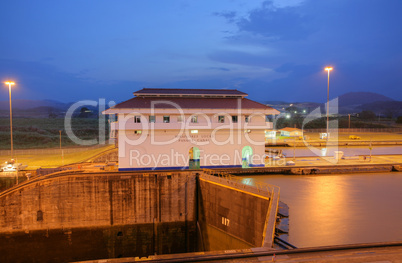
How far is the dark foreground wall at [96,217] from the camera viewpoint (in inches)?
741

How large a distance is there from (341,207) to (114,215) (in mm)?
15791

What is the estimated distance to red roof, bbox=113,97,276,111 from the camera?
24875mm

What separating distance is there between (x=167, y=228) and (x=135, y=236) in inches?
94.6

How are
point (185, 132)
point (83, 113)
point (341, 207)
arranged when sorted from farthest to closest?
1. point (83, 113)
2. point (185, 132)
3. point (341, 207)

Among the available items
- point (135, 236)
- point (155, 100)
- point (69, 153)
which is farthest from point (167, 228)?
point (69, 153)

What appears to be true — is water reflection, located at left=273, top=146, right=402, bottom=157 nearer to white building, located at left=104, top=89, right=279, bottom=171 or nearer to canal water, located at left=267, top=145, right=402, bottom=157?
canal water, located at left=267, top=145, right=402, bottom=157

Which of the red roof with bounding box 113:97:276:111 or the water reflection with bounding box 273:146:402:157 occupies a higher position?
the red roof with bounding box 113:97:276:111

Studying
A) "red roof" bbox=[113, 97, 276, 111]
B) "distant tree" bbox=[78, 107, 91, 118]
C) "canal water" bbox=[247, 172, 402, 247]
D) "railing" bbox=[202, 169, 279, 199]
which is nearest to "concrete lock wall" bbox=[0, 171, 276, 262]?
"railing" bbox=[202, 169, 279, 199]

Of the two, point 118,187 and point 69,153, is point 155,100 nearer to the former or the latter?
point 118,187

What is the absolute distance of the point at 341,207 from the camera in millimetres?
17125

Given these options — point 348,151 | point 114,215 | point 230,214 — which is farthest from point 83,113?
point 230,214

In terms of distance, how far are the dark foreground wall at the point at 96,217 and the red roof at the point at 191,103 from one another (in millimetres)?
7366

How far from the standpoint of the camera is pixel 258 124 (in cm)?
2552

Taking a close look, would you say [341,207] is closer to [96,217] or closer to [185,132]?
[185,132]
